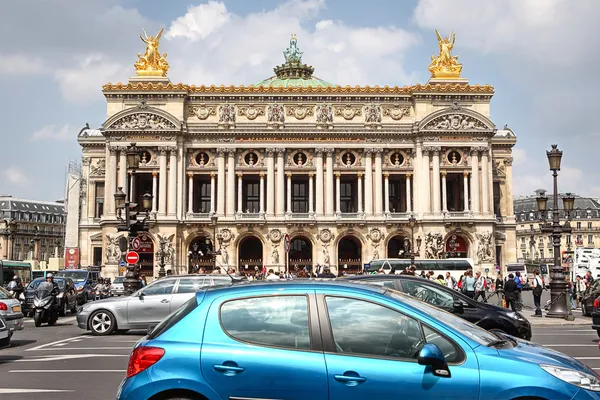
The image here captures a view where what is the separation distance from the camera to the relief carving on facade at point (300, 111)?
65.4 m

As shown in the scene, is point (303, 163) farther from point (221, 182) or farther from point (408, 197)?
point (408, 197)

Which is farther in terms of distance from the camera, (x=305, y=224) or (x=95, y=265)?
(x=95, y=265)

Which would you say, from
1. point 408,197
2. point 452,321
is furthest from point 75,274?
point 452,321

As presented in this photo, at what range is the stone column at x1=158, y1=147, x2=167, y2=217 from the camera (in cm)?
6334

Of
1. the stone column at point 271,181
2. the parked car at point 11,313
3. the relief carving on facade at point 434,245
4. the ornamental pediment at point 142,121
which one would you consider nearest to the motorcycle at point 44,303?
the parked car at point 11,313

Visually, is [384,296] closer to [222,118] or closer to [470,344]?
[470,344]

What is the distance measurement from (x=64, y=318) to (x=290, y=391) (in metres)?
26.6

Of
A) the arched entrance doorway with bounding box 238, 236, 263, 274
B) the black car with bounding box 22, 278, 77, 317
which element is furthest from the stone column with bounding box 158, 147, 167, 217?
the black car with bounding box 22, 278, 77, 317

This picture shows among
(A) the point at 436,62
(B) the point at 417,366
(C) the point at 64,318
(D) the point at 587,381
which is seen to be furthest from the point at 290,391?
(A) the point at 436,62

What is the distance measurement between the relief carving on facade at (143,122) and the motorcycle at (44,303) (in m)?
39.5

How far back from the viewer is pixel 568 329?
23.8 meters

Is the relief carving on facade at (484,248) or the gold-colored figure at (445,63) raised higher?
the gold-colored figure at (445,63)

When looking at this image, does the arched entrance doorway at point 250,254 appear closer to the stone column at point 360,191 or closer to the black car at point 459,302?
the stone column at point 360,191

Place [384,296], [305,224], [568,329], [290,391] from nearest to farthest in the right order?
[290,391] < [384,296] < [568,329] < [305,224]
